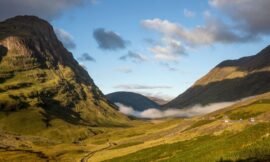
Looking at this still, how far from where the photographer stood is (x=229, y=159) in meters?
51.4

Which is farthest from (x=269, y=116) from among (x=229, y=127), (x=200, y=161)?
(x=200, y=161)

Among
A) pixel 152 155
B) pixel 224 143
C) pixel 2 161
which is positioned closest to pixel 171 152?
pixel 152 155

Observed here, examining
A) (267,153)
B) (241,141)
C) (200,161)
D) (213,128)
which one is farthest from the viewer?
(213,128)

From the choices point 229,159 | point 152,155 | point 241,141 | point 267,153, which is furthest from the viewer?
point 152,155

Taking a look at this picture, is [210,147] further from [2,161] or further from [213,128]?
[2,161]

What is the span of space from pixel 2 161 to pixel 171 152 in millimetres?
101930

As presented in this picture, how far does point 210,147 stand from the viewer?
236 feet

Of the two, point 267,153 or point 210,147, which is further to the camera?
point 210,147

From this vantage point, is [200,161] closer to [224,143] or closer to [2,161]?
[224,143]

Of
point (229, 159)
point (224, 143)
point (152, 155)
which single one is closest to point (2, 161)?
point (152, 155)

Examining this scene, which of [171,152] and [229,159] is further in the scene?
[171,152]

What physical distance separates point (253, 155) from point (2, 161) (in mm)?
140146

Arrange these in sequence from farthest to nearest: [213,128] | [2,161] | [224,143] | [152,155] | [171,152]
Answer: [2,161] → [213,128] → [152,155] → [171,152] → [224,143]

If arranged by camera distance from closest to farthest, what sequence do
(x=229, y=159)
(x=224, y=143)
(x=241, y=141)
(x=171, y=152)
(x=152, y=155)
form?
(x=229, y=159)
(x=241, y=141)
(x=224, y=143)
(x=171, y=152)
(x=152, y=155)
